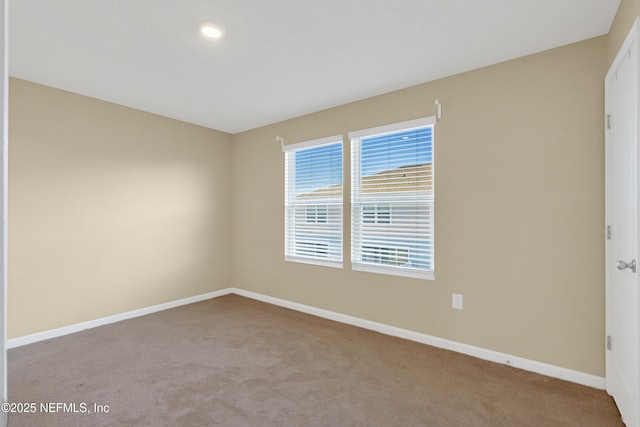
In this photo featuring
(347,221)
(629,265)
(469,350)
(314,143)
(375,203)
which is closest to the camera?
(629,265)

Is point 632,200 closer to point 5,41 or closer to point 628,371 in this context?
point 628,371

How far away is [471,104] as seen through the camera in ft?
9.16

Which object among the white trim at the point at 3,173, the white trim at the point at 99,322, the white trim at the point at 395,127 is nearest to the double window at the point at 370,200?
the white trim at the point at 395,127

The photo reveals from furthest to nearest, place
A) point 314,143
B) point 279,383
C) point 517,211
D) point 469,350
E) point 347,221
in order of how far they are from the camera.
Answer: point 314,143 → point 347,221 → point 469,350 → point 517,211 → point 279,383

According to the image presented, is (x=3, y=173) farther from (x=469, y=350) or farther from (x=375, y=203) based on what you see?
(x=469, y=350)

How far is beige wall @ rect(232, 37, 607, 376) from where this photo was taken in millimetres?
2293

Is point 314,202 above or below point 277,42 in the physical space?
below

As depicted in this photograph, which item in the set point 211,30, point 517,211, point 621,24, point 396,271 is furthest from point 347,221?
point 621,24

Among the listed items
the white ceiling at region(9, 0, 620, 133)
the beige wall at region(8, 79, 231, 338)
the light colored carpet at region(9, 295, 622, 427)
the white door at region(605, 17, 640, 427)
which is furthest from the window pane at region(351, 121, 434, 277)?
the beige wall at region(8, 79, 231, 338)

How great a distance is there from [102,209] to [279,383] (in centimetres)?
284

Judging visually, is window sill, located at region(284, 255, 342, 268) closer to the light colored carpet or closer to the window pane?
the window pane

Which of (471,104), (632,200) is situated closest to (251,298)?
(471,104)

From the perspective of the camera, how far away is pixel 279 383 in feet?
7.61

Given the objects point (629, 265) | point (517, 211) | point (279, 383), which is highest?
point (517, 211)
